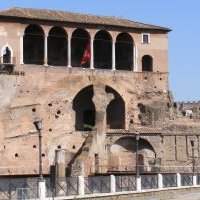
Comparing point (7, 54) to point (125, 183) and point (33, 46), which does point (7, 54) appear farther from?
point (125, 183)

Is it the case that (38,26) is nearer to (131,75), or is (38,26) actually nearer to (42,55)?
(42,55)

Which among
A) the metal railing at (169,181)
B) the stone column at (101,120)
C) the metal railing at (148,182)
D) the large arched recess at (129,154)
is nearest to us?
the metal railing at (148,182)

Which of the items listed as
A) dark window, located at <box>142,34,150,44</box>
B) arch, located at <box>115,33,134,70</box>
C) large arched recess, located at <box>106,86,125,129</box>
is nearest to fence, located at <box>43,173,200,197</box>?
large arched recess, located at <box>106,86,125,129</box>

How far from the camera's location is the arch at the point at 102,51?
51.9 m

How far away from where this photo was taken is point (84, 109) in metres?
50.7

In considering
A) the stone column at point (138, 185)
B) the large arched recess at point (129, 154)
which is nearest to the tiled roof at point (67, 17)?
the large arched recess at point (129, 154)

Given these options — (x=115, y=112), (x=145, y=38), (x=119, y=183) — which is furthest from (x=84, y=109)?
(x=119, y=183)

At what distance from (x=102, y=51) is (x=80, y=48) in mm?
1603

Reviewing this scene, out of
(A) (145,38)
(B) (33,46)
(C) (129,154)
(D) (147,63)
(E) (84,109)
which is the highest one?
(A) (145,38)

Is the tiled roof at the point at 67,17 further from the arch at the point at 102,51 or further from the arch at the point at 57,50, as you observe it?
the arch at the point at 57,50

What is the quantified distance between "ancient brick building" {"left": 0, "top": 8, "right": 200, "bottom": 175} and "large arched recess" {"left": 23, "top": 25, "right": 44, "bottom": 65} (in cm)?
7

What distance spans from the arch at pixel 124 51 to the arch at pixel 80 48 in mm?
2381

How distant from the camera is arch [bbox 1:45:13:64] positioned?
154 ft

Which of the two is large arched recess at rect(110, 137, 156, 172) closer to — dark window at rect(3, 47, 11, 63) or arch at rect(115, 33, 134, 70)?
arch at rect(115, 33, 134, 70)
